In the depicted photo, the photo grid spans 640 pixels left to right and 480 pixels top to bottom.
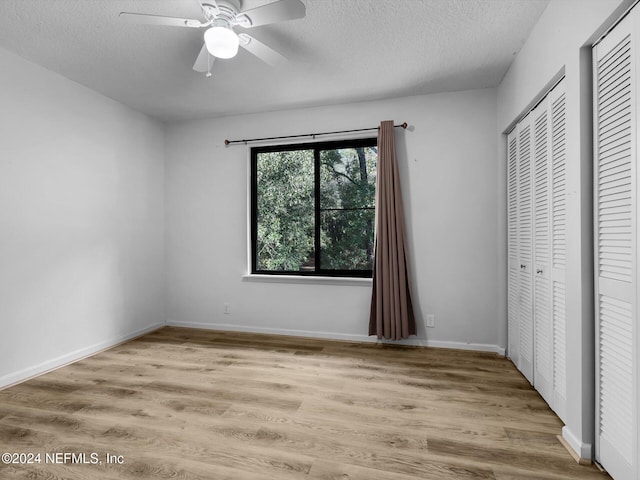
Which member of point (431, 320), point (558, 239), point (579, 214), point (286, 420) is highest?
point (579, 214)

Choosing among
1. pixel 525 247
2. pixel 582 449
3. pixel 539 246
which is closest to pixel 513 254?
pixel 525 247

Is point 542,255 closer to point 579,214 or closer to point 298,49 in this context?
point 579,214

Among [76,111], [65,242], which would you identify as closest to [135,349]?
[65,242]

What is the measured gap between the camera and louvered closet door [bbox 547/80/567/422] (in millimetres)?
1911

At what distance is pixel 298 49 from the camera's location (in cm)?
251

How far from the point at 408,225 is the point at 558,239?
1.47m

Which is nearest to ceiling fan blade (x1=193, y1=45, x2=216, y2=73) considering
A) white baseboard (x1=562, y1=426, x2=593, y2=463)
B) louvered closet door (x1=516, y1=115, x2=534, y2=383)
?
louvered closet door (x1=516, y1=115, x2=534, y2=383)

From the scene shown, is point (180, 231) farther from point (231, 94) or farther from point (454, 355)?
point (454, 355)

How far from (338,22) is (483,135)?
5.88 ft

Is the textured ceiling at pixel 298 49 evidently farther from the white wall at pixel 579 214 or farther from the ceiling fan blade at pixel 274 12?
the white wall at pixel 579 214

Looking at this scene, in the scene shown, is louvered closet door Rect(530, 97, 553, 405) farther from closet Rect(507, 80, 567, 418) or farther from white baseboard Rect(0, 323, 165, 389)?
white baseboard Rect(0, 323, 165, 389)

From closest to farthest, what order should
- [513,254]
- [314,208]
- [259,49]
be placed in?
[259,49]
[513,254]
[314,208]

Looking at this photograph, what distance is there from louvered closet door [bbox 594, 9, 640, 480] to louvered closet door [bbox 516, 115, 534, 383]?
0.89 meters

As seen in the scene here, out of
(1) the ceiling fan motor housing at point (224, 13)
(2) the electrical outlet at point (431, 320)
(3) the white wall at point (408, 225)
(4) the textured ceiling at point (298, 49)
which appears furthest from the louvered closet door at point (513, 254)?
(1) the ceiling fan motor housing at point (224, 13)
